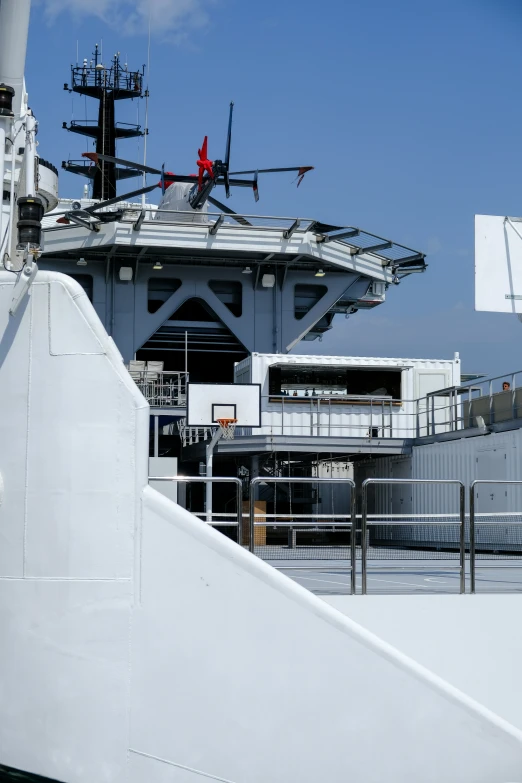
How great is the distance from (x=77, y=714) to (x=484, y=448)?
16.9 m

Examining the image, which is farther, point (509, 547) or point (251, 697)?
point (509, 547)

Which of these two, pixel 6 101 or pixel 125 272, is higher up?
pixel 125 272

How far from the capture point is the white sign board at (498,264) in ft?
36.7

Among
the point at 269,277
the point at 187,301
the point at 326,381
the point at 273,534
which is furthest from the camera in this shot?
the point at 187,301

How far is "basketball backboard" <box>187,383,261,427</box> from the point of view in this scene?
21.3 meters

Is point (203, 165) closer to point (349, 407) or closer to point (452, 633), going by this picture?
point (349, 407)

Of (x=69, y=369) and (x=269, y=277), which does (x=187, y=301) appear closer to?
(x=269, y=277)

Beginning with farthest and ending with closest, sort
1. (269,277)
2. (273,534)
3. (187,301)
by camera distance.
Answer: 1. (187,301)
2. (269,277)
3. (273,534)

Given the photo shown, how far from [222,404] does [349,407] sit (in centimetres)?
684

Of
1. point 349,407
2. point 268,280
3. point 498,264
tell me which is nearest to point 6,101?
point 498,264

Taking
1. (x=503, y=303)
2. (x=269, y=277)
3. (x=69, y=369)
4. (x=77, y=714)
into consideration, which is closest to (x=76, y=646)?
(x=77, y=714)

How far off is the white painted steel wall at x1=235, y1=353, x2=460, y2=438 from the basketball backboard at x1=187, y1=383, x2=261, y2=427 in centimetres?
453

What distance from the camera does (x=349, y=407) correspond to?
2734 centimetres

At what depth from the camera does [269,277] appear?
36125 millimetres
